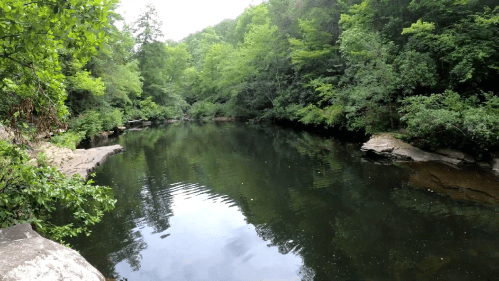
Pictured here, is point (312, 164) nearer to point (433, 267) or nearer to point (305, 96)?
point (433, 267)

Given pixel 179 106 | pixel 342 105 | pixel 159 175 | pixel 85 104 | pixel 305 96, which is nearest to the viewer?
pixel 159 175

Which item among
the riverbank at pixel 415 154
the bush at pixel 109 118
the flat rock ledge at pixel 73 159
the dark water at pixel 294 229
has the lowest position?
the dark water at pixel 294 229

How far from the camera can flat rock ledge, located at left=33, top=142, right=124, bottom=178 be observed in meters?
10.9

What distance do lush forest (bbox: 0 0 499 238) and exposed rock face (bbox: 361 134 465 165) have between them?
0.44 m

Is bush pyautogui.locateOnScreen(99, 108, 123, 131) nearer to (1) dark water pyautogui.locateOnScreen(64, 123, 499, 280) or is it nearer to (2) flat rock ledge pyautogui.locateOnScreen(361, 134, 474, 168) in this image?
(1) dark water pyautogui.locateOnScreen(64, 123, 499, 280)

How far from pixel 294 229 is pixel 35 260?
4.83 m

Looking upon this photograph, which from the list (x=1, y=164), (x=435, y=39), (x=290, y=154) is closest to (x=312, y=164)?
(x=290, y=154)

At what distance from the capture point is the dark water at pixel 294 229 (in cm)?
511

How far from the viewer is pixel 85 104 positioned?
21.8 metres

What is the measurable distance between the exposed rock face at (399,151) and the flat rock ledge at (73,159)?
11.5m

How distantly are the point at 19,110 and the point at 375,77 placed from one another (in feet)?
45.3

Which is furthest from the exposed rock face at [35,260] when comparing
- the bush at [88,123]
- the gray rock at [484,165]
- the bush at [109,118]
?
the bush at [109,118]

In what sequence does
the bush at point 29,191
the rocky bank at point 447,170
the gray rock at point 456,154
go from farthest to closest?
the gray rock at point 456,154 < the rocky bank at point 447,170 < the bush at point 29,191

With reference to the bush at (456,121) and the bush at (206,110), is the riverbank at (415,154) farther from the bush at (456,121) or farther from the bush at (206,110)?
the bush at (206,110)
